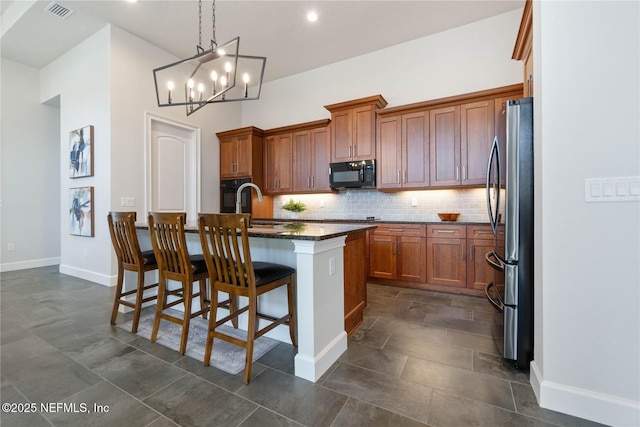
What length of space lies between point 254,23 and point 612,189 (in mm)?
4237

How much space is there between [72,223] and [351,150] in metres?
4.49

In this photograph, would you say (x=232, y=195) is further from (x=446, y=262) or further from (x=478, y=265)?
(x=478, y=265)

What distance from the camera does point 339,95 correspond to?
4.93 metres

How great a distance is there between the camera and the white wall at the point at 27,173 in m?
4.72

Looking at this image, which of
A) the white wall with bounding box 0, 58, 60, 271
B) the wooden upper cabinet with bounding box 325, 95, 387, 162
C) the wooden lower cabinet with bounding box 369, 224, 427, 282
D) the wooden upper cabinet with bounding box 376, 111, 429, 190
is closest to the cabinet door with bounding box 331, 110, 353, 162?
the wooden upper cabinet with bounding box 325, 95, 387, 162

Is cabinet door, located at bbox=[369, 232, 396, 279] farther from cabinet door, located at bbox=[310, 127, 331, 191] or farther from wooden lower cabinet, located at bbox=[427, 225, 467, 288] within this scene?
cabinet door, located at bbox=[310, 127, 331, 191]

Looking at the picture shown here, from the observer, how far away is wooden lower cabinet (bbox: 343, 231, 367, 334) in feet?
7.41

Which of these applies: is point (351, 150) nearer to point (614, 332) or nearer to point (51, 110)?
point (614, 332)

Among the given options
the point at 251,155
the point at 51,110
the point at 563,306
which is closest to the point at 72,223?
the point at 51,110

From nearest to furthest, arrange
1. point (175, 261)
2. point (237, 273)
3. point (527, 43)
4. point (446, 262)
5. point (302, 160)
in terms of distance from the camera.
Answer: point (237, 273), point (175, 261), point (527, 43), point (446, 262), point (302, 160)

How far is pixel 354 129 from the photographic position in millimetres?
4309

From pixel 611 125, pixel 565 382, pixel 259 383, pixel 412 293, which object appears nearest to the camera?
pixel 611 125

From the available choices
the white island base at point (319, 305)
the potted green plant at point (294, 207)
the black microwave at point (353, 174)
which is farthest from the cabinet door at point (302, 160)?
the white island base at point (319, 305)

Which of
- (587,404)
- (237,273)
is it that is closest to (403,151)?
(237,273)
